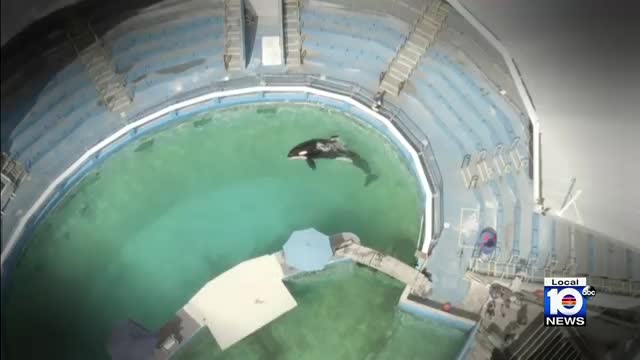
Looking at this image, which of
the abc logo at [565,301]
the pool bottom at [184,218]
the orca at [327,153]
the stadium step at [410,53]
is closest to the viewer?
the abc logo at [565,301]

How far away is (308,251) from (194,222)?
408 centimetres

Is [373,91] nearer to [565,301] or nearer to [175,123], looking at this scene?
[175,123]

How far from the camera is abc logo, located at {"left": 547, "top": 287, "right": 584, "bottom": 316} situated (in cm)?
1948

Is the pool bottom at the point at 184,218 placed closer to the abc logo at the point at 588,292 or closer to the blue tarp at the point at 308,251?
the blue tarp at the point at 308,251

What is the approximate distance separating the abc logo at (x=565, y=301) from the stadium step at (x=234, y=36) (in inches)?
546

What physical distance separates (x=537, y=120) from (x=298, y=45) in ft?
32.3

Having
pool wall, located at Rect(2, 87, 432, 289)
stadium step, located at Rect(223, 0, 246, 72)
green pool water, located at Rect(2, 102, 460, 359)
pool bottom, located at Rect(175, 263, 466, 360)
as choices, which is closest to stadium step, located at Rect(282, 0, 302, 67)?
pool wall, located at Rect(2, 87, 432, 289)

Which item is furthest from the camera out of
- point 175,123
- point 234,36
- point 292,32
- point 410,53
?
point 292,32

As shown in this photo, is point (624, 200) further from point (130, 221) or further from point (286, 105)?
point (130, 221)

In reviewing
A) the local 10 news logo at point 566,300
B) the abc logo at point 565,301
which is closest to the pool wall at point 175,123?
the local 10 news logo at point 566,300

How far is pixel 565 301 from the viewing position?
1956 centimetres

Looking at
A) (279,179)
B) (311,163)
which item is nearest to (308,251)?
(279,179)

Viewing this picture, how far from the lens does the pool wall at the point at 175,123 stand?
71.9 ft

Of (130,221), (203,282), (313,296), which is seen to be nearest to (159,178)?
(130,221)
